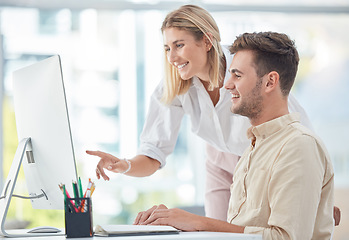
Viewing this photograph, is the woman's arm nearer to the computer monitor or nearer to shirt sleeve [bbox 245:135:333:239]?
the computer monitor

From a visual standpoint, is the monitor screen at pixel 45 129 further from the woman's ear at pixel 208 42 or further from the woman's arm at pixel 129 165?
the woman's ear at pixel 208 42

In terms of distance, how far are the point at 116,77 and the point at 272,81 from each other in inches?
115

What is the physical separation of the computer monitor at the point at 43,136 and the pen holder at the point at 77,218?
133 millimetres

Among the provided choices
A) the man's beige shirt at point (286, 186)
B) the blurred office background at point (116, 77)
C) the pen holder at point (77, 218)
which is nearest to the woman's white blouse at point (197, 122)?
the man's beige shirt at point (286, 186)

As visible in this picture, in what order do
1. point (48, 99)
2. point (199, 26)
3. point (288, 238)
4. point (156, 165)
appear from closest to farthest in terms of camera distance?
point (288, 238) < point (48, 99) < point (199, 26) < point (156, 165)

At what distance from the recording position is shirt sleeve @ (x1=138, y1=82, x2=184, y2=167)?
235 cm

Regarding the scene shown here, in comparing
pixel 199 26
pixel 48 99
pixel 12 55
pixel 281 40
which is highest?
pixel 12 55

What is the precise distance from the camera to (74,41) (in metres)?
4.30

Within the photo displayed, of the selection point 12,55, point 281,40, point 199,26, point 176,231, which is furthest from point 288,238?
point 12,55

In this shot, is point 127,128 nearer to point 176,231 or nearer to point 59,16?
point 59,16

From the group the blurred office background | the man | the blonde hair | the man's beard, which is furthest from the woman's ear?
the blurred office background

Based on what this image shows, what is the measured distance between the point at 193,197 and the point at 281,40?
2921 mm

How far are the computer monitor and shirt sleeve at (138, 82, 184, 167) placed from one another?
0.74 meters

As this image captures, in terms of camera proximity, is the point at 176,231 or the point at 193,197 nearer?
the point at 176,231
